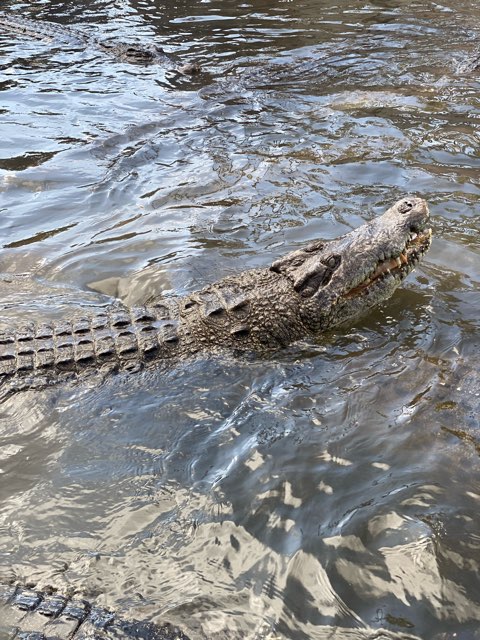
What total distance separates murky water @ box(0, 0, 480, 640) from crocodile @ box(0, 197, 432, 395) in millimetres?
161

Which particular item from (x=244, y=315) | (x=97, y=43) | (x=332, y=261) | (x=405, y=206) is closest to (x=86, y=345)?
(x=244, y=315)

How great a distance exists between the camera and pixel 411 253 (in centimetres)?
462

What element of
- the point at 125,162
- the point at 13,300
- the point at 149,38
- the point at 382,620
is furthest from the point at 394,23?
the point at 382,620

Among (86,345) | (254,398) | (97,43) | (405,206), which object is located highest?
(97,43)

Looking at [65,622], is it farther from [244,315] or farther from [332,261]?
[332,261]

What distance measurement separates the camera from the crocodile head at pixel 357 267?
450 centimetres

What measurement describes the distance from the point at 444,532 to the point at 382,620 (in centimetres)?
56

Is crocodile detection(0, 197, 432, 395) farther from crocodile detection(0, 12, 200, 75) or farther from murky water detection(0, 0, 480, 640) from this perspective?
crocodile detection(0, 12, 200, 75)

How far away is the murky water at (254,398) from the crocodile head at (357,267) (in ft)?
0.67

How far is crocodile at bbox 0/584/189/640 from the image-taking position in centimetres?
255

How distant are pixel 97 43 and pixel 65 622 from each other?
40.6ft

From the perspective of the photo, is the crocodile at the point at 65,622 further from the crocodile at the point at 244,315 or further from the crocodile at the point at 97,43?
the crocodile at the point at 97,43

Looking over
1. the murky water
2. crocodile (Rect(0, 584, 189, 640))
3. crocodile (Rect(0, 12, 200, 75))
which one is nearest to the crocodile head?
the murky water

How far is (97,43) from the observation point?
504 inches
